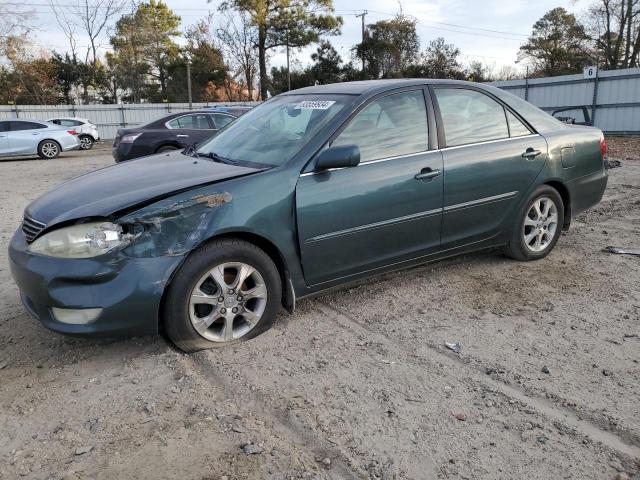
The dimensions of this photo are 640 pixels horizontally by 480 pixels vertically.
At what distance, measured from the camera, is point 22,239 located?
3.25 meters

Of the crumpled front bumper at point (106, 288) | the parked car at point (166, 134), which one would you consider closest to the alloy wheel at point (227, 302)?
→ the crumpled front bumper at point (106, 288)

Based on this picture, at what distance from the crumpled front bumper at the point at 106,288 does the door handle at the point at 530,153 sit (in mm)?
2980

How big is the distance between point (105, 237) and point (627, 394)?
9.30 feet

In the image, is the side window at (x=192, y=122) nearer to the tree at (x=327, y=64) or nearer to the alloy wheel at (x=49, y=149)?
the alloy wheel at (x=49, y=149)

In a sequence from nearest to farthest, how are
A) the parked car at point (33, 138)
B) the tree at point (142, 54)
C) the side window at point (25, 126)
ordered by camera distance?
the parked car at point (33, 138) < the side window at point (25, 126) < the tree at point (142, 54)

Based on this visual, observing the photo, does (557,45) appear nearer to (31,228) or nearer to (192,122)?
(192,122)

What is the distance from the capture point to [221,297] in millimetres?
3182

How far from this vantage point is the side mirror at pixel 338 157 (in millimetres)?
3363

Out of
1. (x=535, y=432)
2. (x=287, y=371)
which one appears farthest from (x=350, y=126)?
(x=535, y=432)

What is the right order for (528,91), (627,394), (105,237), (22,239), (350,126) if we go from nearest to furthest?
(627,394)
(105,237)
(22,239)
(350,126)
(528,91)

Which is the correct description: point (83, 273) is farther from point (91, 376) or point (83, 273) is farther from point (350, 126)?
point (350, 126)

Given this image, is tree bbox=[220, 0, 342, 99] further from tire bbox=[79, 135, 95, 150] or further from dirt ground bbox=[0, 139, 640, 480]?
dirt ground bbox=[0, 139, 640, 480]

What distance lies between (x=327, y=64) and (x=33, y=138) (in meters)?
26.3

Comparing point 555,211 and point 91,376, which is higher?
point 555,211
